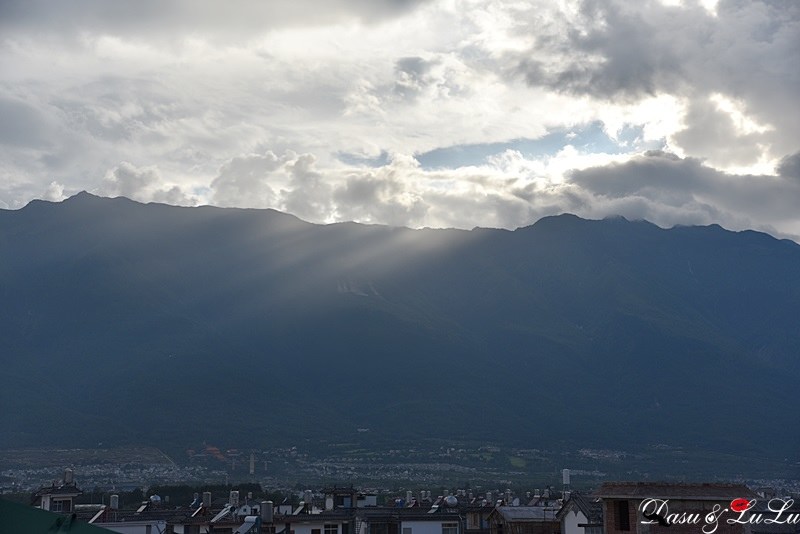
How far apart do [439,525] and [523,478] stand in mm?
107247

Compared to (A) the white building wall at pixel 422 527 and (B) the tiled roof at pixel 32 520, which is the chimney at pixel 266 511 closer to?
(A) the white building wall at pixel 422 527

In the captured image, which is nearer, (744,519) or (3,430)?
(744,519)

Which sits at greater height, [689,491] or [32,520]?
[689,491]

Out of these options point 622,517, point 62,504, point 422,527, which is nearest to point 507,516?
point 422,527

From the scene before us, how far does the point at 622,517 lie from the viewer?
104ft

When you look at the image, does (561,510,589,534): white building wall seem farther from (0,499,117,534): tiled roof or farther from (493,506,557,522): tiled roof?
(0,499,117,534): tiled roof

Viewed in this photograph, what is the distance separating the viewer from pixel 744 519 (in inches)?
1150

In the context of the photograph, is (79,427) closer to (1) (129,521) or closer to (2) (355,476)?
(2) (355,476)

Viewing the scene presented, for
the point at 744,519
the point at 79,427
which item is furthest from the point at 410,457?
the point at 744,519

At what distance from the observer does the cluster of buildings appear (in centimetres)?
2917

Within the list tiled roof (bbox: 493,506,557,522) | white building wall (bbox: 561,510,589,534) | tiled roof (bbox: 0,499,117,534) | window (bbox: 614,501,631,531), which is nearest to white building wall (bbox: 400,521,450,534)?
tiled roof (bbox: 493,506,557,522)

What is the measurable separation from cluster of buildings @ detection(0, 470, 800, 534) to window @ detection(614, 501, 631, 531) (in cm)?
3

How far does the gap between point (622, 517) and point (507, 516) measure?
493 inches

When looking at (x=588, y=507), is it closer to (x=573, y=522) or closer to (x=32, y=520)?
(x=573, y=522)
